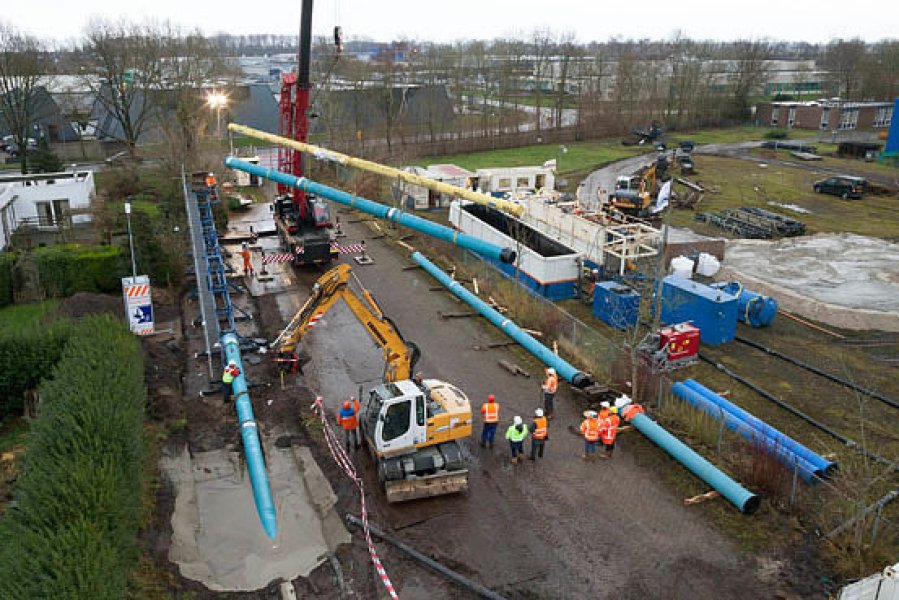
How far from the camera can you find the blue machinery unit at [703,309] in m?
21.3

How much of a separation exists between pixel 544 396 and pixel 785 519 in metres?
6.21

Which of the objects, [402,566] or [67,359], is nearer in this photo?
[402,566]

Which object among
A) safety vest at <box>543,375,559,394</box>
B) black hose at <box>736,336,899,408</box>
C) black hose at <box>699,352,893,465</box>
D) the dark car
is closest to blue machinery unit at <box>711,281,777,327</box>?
black hose at <box>736,336,899,408</box>

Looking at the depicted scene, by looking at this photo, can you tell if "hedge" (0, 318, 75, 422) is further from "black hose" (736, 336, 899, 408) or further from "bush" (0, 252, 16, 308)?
"black hose" (736, 336, 899, 408)

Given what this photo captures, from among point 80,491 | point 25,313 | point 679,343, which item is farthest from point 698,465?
point 25,313

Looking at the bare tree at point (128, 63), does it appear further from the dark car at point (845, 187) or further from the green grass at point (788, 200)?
the dark car at point (845, 187)

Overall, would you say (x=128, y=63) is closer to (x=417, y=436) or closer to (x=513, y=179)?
(x=513, y=179)

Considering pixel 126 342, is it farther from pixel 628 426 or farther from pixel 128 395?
pixel 628 426

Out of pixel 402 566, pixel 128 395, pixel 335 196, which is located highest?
pixel 335 196

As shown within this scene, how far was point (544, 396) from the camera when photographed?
57.6ft

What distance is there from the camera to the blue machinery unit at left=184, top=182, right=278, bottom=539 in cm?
1322

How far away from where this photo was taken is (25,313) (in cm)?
2459

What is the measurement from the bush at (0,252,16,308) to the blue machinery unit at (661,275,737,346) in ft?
79.1

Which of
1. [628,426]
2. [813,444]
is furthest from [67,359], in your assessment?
[813,444]
